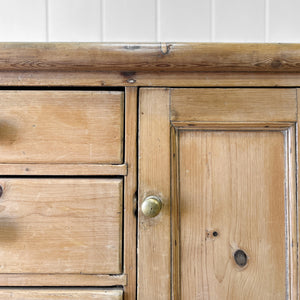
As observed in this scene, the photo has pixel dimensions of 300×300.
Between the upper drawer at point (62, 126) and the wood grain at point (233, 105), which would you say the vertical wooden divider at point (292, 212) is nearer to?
the wood grain at point (233, 105)

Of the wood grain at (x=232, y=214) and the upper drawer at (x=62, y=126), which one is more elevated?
the upper drawer at (x=62, y=126)

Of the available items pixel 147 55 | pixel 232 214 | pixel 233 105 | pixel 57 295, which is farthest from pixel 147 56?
pixel 57 295

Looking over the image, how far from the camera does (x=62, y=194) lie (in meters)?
0.45

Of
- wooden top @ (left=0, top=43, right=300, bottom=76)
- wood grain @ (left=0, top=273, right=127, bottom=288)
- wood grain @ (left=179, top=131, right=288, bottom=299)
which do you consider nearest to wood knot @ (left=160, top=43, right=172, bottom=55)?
wooden top @ (left=0, top=43, right=300, bottom=76)

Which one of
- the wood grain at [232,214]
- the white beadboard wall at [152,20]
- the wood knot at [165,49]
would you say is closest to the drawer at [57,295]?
the wood grain at [232,214]

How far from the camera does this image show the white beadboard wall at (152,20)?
2.70 feet

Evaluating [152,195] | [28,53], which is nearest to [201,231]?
[152,195]

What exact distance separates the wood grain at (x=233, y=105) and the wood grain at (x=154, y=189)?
0.09 feet

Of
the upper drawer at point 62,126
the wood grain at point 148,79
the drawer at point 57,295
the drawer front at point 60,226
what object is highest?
the wood grain at point 148,79

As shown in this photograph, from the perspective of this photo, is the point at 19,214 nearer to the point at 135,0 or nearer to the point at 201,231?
the point at 201,231

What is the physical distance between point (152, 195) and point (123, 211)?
0.05 metres

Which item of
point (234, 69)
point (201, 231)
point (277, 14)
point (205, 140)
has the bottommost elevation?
point (201, 231)

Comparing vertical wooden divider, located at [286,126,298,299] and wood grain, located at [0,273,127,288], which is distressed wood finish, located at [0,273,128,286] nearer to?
wood grain, located at [0,273,127,288]

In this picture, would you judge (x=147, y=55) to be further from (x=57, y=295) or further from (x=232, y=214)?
(x=57, y=295)
